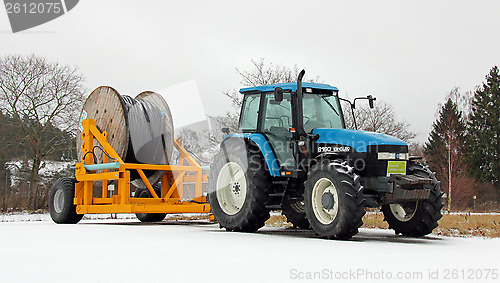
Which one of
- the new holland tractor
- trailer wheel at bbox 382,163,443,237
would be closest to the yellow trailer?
the new holland tractor

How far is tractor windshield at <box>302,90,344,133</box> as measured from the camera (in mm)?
10648

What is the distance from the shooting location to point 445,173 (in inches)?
1770

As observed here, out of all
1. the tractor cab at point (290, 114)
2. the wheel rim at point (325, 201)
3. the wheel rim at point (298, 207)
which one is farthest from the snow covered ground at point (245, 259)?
the wheel rim at point (298, 207)

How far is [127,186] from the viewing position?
13578 mm

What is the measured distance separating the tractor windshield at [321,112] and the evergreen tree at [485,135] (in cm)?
4509

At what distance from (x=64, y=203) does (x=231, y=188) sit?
221 inches

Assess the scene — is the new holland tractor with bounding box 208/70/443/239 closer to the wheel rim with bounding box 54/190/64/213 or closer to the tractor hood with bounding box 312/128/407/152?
the tractor hood with bounding box 312/128/407/152

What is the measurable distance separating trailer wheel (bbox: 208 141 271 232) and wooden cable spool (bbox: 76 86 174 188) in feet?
11.9

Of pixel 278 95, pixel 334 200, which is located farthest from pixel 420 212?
pixel 278 95

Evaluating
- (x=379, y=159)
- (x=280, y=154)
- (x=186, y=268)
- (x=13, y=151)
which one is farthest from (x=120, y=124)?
(x=13, y=151)

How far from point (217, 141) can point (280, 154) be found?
16200mm

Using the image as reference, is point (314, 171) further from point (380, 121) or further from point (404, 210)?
point (380, 121)

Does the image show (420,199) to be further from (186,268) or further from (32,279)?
(32,279)

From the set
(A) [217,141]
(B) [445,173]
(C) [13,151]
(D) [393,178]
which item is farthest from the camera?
(B) [445,173]
